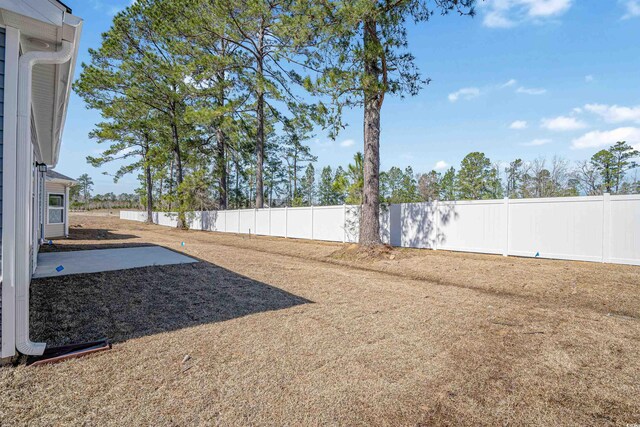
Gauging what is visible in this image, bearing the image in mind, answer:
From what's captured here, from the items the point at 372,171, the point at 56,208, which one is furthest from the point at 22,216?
the point at 56,208

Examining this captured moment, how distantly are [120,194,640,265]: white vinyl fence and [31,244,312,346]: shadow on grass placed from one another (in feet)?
20.0

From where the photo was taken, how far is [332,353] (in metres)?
2.91

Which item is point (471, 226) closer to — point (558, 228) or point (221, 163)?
point (558, 228)

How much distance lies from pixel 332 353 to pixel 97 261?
20.9ft

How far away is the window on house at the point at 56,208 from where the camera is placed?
495 inches

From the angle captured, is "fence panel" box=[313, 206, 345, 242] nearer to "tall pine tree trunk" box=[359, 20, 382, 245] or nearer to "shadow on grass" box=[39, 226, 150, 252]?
"tall pine tree trunk" box=[359, 20, 382, 245]

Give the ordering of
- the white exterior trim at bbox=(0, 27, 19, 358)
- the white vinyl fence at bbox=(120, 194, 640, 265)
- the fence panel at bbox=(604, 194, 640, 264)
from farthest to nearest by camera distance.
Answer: the white vinyl fence at bbox=(120, 194, 640, 265)
the fence panel at bbox=(604, 194, 640, 264)
the white exterior trim at bbox=(0, 27, 19, 358)

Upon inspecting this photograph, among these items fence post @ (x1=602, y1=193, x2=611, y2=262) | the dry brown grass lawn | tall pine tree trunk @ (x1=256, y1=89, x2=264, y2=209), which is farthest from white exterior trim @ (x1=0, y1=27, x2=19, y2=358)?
tall pine tree trunk @ (x1=256, y1=89, x2=264, y2=209)

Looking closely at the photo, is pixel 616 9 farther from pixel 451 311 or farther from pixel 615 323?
pixel 451 311

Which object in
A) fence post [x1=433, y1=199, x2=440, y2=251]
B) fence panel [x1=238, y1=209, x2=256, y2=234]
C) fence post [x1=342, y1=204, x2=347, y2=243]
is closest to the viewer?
fence post [x1=433, y1=199, x2=440, y2=251]

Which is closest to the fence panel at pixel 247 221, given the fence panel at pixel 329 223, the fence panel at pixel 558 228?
the fence panel at pixel 329 223

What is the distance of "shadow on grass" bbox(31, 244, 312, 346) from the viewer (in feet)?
11.2

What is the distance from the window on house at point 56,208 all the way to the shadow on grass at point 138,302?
32.1ft

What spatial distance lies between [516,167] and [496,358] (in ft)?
91.7
